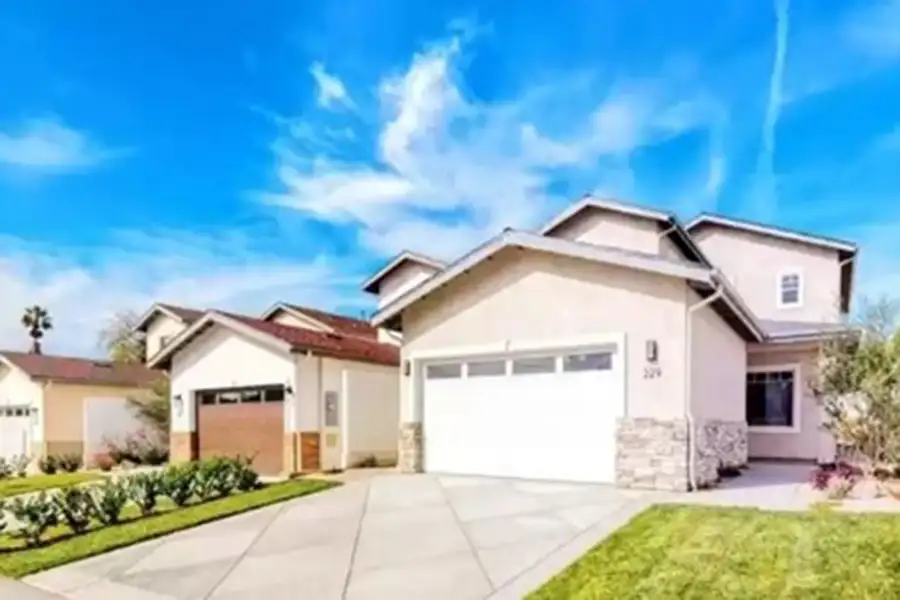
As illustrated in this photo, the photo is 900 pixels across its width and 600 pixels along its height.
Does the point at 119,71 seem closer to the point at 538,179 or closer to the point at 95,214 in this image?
the point at 95,214

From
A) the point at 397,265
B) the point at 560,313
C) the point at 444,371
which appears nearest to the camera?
the point at 560,313

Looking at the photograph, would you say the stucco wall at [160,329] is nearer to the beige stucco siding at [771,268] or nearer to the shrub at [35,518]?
the shrub at [35,518]

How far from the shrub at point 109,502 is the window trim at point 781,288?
17793 mm

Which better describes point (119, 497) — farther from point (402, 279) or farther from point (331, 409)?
point (402, 279)

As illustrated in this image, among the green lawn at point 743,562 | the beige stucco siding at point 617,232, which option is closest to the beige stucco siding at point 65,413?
the beige stucco siding at point 617,232

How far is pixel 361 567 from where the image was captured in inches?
331

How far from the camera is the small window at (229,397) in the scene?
1988 centimetres

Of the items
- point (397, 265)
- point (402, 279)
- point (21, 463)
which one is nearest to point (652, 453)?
point (402, 279)

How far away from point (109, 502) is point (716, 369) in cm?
1206

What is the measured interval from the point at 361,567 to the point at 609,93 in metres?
12.7

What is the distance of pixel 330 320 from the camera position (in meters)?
25.8

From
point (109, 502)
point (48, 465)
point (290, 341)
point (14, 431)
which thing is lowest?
point (48, 465)

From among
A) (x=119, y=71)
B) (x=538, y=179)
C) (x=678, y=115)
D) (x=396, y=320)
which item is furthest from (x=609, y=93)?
(x=119, y=71)

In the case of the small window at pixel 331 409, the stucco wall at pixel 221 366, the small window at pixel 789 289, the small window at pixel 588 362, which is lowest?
the small window at pixel 331 409
